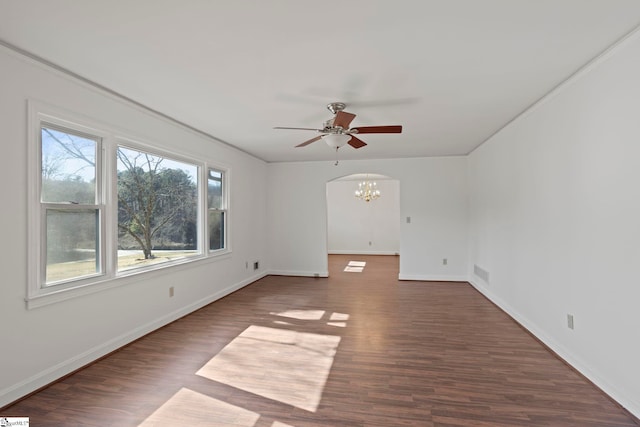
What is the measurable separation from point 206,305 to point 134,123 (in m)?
2.61

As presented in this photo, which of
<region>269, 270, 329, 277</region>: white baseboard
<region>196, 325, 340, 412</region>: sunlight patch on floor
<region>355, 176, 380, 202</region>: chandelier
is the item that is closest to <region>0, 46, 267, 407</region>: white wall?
<region>196, 325, 340, 412</region>: sunlight patch on floor

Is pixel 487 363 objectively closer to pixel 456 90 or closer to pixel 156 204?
pixel 456 90

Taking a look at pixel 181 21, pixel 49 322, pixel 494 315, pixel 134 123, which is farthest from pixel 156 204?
pixel 494 315

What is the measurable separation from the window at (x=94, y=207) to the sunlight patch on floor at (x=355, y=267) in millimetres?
4359

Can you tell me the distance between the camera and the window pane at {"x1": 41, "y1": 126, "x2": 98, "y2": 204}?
2578mm

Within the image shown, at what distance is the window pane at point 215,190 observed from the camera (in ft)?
16.2

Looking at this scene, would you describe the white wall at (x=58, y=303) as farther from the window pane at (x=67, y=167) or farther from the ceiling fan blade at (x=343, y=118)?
the ceiling fan blade at (x=343, y=118)

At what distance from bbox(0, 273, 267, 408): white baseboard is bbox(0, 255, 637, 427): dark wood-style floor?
0.24 ft

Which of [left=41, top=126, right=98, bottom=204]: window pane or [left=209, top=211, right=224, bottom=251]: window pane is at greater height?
[left=41, top=126, right=98, bottom=204]: window pane

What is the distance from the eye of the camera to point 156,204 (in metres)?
3.89

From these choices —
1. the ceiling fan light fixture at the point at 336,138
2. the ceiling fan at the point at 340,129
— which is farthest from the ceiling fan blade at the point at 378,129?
the ceiling fan light fixture at the point at 336,138

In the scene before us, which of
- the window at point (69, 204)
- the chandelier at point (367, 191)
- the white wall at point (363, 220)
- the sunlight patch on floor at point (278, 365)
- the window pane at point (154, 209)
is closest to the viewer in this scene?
the sunlight patch on floor at point (278, 365)

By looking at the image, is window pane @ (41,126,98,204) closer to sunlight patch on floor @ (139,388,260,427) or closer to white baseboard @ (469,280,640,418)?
sunlight patch on floor @ (139,388,260,427)

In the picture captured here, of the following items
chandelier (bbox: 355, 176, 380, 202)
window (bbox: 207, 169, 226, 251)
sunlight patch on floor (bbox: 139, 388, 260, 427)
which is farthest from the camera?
chandelier (bbox: 355, 176, 380, 202)
